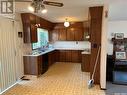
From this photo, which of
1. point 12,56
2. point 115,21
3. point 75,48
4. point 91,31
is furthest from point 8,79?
point 115,21

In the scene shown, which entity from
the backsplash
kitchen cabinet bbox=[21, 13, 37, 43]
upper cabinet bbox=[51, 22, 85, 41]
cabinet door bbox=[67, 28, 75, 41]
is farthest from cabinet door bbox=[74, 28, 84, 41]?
kitchen cabinet bbox=[21, 13, 37, 43]

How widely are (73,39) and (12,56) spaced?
395 centimetres

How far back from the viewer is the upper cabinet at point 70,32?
713cm

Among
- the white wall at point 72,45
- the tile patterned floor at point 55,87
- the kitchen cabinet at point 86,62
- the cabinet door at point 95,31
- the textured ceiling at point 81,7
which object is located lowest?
the tile patterned floor at point 55,87

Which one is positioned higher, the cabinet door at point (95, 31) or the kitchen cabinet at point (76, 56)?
the cabinet door at point (95, 31)

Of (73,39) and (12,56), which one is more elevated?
(73,39)

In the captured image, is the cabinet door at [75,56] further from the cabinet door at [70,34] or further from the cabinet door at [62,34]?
the cabinet door at [62,34]

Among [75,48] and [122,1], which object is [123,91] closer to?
[122,1]

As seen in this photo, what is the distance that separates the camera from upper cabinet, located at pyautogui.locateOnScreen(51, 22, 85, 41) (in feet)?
23.4

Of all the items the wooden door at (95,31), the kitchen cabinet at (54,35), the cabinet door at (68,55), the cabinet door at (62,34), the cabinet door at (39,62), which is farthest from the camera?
the kitchen cabinet at (54,35)

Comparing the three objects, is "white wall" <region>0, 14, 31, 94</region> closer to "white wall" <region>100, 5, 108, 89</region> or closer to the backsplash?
"white wall" <region>100, 5, 108, 89</region>

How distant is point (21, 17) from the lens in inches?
183

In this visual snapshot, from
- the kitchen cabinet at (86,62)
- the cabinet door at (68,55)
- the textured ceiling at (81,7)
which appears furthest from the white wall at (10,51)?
the cabinet door at (68,55)

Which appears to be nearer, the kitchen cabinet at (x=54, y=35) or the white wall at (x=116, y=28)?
the white wall at (x=116, y=28)
